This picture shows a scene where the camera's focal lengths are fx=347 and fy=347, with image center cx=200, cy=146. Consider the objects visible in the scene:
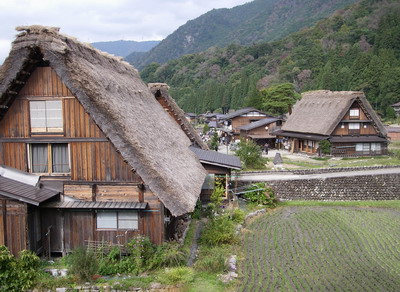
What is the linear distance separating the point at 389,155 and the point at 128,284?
32140mm

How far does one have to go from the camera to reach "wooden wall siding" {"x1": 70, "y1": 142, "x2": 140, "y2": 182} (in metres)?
10.2

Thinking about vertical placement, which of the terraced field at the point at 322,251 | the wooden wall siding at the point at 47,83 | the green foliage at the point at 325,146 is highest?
the wooden wall siding at the point at 47,83

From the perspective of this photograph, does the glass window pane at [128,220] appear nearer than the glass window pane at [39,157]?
Yes

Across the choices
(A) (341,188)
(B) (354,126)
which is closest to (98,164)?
(A) (341,188)

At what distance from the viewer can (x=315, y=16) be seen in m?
167

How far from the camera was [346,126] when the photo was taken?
33000 millimetres

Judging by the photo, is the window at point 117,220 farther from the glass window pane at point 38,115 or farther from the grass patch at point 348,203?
the grass patch at point 348,203

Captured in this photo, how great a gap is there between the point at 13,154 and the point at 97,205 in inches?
122

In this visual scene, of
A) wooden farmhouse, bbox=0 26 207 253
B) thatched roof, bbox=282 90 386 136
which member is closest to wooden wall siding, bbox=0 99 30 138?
wooden farmhouse, bbox=0 26 207 253

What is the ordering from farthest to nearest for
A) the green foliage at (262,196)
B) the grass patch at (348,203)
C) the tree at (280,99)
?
the tree at (280,99)
the grass patch at (348,203)
the green foliage at (262,196)

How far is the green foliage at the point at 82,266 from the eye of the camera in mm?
8609

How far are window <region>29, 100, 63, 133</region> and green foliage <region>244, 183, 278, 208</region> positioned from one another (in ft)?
38.4

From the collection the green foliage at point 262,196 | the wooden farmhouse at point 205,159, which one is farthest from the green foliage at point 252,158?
the green foliage at point 262,196

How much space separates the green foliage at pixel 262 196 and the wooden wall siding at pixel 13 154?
12092 mm
